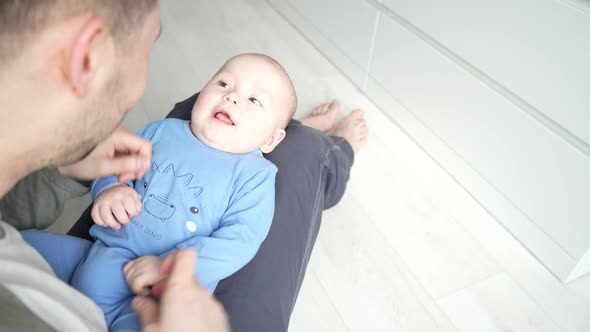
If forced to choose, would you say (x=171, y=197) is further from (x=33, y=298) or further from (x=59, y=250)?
(x=33, y=298)

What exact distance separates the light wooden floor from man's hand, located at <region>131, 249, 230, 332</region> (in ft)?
1.96

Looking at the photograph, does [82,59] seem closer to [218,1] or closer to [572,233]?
[572,233]

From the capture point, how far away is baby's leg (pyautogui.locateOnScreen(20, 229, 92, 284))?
3.27ft

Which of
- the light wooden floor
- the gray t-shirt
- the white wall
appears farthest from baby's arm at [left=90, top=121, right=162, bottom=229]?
the white wall

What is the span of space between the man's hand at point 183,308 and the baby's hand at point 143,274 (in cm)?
16

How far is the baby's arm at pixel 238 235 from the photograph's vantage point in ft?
3.03

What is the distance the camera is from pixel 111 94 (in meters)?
0.66

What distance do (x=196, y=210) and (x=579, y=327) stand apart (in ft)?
3.44

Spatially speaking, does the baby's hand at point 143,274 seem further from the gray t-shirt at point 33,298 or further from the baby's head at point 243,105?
the baby's head at point 243,105

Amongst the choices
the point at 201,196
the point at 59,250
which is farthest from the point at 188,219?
the point at 59,250

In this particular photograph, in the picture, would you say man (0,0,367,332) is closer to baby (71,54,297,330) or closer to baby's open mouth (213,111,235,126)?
baby (71,54,297,330)

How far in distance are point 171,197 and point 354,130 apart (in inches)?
32.9

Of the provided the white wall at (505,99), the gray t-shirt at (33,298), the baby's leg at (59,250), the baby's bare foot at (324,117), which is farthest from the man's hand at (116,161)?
the white wall at (505,99)

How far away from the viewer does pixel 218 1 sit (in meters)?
2.50
